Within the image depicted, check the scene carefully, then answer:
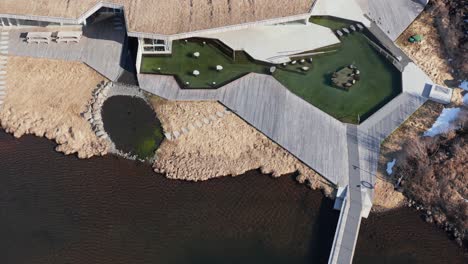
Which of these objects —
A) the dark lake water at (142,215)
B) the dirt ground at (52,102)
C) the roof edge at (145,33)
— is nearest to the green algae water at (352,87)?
the roof edge at (145,33)

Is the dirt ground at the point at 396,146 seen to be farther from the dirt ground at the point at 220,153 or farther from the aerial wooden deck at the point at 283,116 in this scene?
the dirt ground at the point at 220,153

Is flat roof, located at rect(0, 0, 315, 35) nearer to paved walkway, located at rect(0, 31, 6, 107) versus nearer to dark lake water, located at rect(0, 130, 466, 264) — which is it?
paved walkway, located at rect(0, 31, 6, 107)

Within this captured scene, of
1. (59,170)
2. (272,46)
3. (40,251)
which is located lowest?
(40,251)

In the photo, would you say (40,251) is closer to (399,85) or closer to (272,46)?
(272,46)

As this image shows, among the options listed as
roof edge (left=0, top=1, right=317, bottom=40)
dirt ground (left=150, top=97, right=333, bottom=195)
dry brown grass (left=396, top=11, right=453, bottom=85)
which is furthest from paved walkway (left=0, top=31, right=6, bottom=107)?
dry brown grass (left=396, top=11, right=453, bottom=85)

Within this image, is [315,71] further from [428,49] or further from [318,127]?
[428,49]

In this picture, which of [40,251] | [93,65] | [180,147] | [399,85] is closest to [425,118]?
[399,85]
